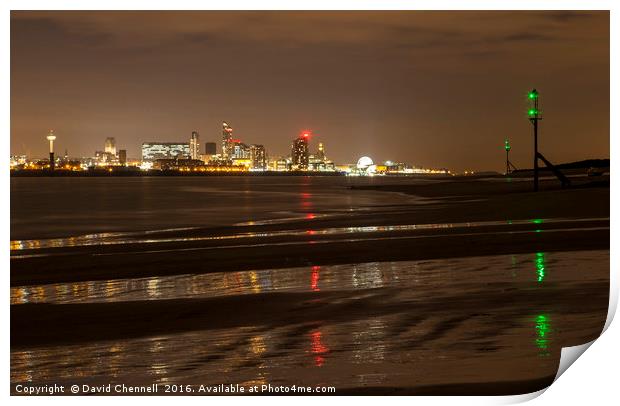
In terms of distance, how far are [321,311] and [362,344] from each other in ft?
5.03

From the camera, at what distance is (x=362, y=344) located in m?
7.31

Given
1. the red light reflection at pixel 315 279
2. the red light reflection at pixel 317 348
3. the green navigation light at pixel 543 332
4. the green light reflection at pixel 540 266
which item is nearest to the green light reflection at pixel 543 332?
the green navigation light at pixel 543 332

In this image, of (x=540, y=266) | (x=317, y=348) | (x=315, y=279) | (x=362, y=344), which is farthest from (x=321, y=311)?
(x=540, y=266)

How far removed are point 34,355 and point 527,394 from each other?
4.23 m

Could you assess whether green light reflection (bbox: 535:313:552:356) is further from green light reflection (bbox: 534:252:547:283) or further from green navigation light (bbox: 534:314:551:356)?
green light reflection (bbox: 534:252:547:283)

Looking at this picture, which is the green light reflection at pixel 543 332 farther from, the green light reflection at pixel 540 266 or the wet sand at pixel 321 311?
the green light reflection at pixel 540 266

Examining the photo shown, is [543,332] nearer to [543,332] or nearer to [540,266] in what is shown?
[543,332]

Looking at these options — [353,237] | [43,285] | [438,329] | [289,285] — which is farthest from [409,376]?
[353,237]

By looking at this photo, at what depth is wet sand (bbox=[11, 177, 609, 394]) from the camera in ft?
21.7

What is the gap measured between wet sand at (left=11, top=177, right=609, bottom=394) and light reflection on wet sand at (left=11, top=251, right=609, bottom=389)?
22 mm

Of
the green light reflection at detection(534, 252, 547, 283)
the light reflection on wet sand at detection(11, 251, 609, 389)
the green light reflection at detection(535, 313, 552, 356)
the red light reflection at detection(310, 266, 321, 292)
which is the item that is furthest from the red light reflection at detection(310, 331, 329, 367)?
the green light reflection at detection(534, 252, 547, 283)

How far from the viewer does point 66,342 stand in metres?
7.70

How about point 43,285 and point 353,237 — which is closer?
point 43,285

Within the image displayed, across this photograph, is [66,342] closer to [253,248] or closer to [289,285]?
[289,285]
